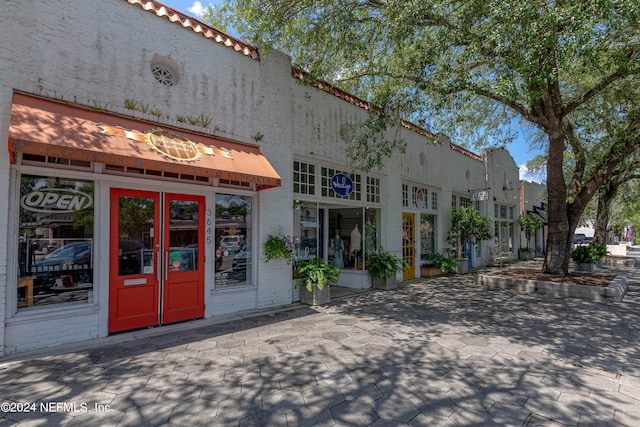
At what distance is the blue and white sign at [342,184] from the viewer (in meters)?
8.76

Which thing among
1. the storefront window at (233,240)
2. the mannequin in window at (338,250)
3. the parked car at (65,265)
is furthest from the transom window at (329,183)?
the parked car at (65,265)

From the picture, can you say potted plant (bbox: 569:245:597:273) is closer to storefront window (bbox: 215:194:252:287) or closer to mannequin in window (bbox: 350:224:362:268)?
mannequin in window (bbox: 350:224:362:268)

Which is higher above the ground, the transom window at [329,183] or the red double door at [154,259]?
the transom window at [329,183]

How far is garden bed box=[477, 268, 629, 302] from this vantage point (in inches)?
320

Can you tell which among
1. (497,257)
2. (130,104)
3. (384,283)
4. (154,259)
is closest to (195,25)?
(130,104)

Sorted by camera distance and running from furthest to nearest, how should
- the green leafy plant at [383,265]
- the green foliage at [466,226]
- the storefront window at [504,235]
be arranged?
the storefront window at [504,235] < the green foliage at [466,226] < the green leafy plant at [383,265]

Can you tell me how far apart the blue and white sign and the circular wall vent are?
4.32 metres

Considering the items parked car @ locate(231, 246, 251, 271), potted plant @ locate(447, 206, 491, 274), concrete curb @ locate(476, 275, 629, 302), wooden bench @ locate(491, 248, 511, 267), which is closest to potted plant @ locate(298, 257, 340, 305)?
parked car @ locate(231, 246, 251, 271)

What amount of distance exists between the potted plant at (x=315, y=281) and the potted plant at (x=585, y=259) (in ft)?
35.9

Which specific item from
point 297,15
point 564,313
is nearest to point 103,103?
point 297,15

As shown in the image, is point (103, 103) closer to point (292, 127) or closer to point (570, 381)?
point (292, 127)

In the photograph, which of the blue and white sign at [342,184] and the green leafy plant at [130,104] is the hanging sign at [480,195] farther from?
the green leafy plant at [130,104]

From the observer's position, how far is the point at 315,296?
293 inches

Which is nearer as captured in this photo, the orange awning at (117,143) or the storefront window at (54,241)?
the orange awning at (117,143)
